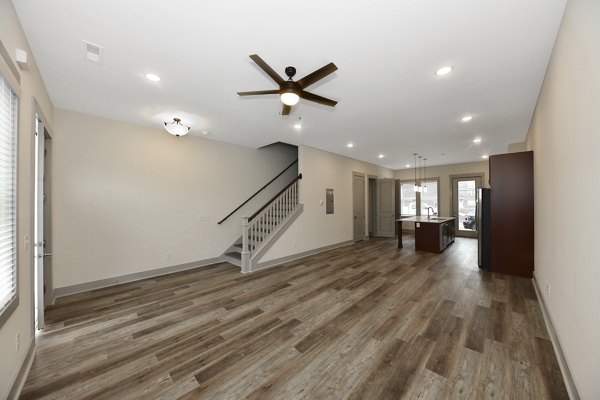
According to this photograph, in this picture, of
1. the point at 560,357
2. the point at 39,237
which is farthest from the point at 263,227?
the point at 560,357

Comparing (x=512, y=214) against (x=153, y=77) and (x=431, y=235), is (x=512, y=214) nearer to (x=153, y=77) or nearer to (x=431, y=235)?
(x=431, y=235)

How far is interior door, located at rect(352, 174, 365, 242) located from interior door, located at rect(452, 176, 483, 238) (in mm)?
3938

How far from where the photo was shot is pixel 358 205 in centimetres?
787

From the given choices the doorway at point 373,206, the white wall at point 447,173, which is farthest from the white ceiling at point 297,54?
the white wall at point 447,173

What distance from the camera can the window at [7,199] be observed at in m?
1.64

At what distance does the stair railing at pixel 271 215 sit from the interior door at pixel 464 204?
699cm

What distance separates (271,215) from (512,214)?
4.87m

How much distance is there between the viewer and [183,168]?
15.8ft

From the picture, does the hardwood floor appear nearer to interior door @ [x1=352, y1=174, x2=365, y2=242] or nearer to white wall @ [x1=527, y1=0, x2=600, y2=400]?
white wall @ [x1=527, y1=0, x2=600, y2=400]

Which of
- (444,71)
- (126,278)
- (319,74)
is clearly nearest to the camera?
(319,74)

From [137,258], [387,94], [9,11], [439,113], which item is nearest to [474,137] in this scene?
[439,113]

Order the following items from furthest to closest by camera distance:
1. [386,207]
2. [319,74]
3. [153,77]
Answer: [386,207], [153,77], [319,74]

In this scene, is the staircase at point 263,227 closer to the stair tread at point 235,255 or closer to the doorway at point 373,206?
the stair tread at point 235,255

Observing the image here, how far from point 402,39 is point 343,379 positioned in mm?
3039
